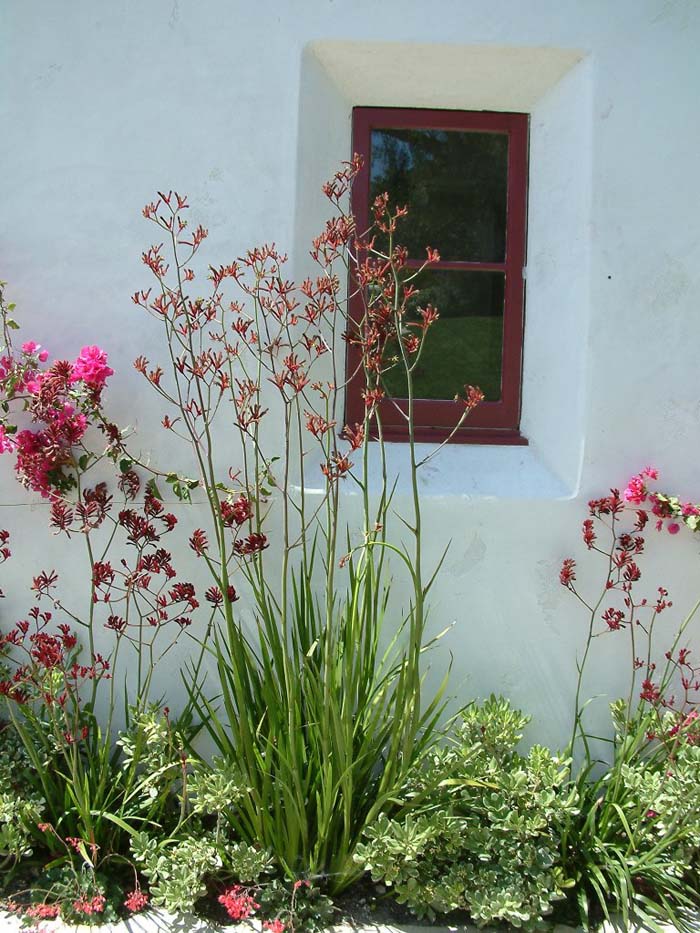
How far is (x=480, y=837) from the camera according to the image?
2.16 metres

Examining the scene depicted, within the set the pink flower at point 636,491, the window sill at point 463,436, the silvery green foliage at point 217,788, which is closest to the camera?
the silvery green foliage at point 217,788

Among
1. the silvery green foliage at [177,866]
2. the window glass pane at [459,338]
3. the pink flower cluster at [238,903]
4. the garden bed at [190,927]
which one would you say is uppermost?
the window glass pane at [459,338]

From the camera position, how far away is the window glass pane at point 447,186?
2.83 meters

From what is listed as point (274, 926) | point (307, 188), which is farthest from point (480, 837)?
point (307, 188)

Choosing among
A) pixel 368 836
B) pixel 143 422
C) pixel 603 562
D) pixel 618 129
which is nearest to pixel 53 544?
pixel 143 422

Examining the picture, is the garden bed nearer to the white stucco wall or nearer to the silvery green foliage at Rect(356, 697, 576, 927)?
the silvery green foliage at Rect(356, 697, 576, 927)

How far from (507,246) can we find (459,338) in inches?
14.4

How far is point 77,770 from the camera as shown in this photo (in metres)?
2.24

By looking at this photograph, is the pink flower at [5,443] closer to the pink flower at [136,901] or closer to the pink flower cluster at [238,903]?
the pink flower at [136,901]

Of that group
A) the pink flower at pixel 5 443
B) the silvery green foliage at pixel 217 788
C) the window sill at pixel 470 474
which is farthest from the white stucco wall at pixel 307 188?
the silvery green foliage at pixel 217 788

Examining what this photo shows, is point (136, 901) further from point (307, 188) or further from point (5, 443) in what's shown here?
point (307, 188)

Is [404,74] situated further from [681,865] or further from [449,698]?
[681,865]

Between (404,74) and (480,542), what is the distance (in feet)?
5.20

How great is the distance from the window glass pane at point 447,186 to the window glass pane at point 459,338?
0.10 m
